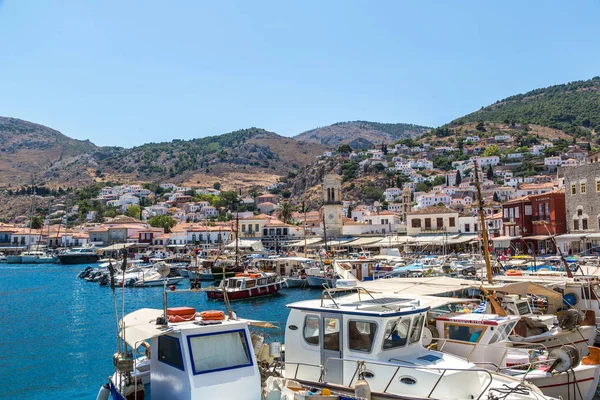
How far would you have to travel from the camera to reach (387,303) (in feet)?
36.0

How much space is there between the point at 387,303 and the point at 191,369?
4.02 meters

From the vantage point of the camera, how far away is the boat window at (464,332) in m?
13.2

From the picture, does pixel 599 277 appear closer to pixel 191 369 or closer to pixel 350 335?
pixel 350 335

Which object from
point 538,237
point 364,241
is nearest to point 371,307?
point 538,237

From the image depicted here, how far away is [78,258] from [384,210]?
218 ft

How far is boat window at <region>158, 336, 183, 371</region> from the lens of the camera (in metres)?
9.38

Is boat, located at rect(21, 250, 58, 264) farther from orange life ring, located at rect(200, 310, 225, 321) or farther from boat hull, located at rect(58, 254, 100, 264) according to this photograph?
orange life ring, located at rect(200, 310, 225, 321)

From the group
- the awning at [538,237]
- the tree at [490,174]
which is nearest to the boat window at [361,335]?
the awning at [538,237]

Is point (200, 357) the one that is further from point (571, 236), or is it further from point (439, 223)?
point (439, 223)

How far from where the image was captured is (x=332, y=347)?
10.8 m

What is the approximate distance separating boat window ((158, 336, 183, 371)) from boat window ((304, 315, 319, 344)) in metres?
2.75

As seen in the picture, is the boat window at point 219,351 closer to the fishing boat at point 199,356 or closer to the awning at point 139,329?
the fishing boat at point 199,356

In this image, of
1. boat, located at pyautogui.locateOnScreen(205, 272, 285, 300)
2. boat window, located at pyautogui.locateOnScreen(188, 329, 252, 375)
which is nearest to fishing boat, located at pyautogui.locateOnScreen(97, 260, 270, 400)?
boat window, located at pyautogui.locateOnScreen(188, 329, 252, 375)

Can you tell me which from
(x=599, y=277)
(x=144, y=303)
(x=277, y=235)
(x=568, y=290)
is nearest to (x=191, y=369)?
(x=568, y=290)
